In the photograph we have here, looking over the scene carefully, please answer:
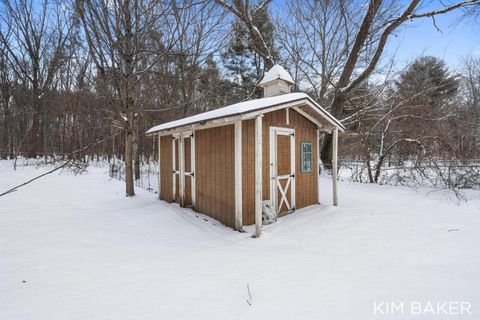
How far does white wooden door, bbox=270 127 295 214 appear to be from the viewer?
18.8 feet

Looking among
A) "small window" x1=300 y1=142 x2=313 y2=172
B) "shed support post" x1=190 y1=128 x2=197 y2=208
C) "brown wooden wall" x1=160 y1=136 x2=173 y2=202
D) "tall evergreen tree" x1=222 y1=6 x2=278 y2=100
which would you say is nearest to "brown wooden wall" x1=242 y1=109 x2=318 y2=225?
"small window" x1=300 y1=142 x2=313 y2=172

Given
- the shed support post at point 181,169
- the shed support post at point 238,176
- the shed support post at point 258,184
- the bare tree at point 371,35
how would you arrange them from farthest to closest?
the bare tree at point 371,35
the shed support post at point 181,169
the shed support post at point 238,176
the shed support post at point 258,184

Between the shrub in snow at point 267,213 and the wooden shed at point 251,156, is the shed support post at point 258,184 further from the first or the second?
the shrub in snow at point 267,213

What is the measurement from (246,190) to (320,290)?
8.60 ft

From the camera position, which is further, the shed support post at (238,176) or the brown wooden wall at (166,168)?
the brown wooden wall at (166,168)

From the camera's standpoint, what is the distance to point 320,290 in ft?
9.20

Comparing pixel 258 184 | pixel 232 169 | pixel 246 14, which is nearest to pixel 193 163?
pixel 232 169

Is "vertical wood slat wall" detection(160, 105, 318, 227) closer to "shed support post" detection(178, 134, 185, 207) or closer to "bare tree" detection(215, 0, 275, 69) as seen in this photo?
"shed support post" detection(178, 134, 185, 207)

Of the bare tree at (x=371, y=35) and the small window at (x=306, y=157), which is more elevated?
the bare tree at (x=371, y=35)

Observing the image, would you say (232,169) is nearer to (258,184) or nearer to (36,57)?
(258,184)

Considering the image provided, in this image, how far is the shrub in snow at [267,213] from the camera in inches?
212

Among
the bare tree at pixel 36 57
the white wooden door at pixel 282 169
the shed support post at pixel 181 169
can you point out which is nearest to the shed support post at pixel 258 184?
the white wooden door at pixel 282 169

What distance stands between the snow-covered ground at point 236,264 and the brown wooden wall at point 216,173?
0.33 metres

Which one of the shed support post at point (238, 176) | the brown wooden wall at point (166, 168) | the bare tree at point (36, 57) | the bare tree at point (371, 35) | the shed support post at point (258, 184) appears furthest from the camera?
the bare tree at point (36, 57)
